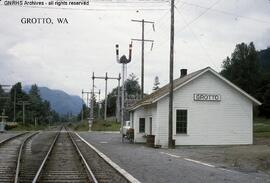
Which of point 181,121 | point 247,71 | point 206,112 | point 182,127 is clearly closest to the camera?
point 182,127

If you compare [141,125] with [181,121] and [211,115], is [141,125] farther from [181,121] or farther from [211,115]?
[211,115]

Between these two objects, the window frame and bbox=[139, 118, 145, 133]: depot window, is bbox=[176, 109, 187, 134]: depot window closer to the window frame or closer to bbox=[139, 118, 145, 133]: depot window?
the window frame

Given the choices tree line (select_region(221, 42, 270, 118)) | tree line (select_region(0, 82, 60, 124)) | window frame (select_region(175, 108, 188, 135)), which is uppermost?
tree line (select_region(221, 42, 270, 118))

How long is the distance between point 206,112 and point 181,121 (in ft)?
5.54

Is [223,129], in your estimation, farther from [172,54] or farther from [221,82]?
[172,54]

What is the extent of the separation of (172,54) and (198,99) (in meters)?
3.61

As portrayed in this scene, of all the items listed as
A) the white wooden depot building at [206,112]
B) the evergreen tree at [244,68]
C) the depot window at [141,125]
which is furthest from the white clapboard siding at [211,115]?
the evergreen tree at [244,68]

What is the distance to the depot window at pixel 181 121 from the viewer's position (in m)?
32.6

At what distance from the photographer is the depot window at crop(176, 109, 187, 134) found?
3256 cm

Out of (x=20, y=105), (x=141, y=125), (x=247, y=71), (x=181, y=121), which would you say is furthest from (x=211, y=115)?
(x=20, y=105)

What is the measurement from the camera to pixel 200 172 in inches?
666

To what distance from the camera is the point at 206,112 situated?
33031 mm

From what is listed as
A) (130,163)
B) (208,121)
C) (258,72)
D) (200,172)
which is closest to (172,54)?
(208,121)

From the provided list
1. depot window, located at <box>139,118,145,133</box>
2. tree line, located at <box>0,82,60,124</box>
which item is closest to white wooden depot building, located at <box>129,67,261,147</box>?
depot window, located at <box>139,118,145,133</box>
